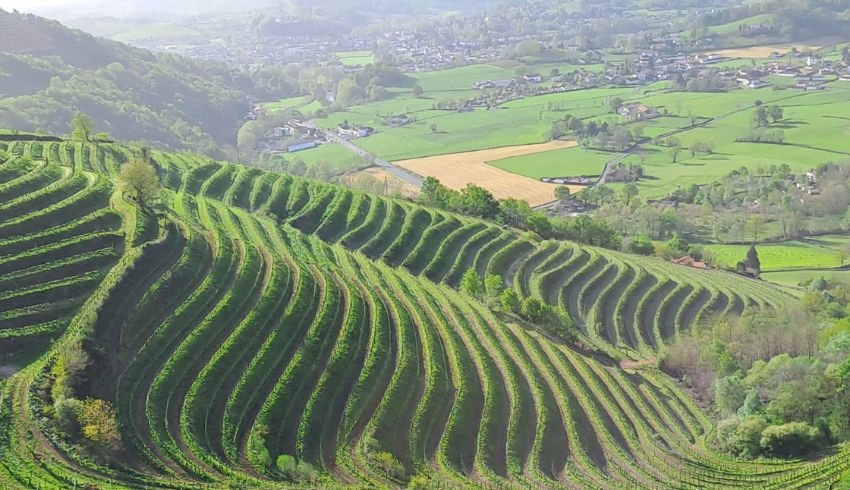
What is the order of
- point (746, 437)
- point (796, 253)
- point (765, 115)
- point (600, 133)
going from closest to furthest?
point (746, 437) → point (796, 253) → point (765, 115) → point (600, 133)

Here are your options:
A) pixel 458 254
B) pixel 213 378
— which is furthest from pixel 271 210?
pixel 213 378

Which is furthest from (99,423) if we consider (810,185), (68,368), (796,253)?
(810,185)

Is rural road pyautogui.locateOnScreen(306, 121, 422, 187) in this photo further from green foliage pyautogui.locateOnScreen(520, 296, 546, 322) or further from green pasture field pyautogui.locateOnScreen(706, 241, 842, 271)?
green foliage pyautogui.locateOnScreen(520, 296, 546, 322)

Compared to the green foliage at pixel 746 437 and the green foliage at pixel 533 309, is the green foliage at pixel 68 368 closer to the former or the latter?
the green foliage at pixel 533 309

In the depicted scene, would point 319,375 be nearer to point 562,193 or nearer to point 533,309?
point 533,309

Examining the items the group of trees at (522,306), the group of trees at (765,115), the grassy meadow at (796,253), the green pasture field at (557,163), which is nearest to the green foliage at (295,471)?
the group of trees at (522,306)

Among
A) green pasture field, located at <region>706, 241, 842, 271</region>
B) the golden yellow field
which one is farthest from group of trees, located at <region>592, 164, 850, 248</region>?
the golden yellow field

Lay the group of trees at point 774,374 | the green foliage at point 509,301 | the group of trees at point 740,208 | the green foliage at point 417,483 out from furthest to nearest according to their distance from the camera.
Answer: the group of trees at point 740,208 < the green foliage at point 509,301 < the group of trees at point 774,374 < the green foliage at point 417,483
